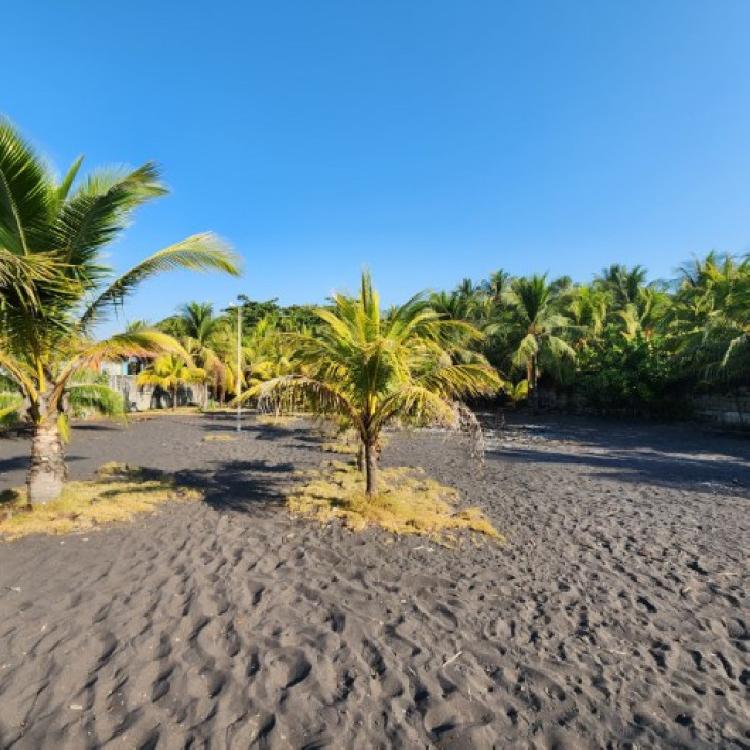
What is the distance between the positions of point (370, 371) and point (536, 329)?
20.7m

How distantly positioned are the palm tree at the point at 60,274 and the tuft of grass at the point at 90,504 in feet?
1.07

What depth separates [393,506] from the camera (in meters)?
6.82

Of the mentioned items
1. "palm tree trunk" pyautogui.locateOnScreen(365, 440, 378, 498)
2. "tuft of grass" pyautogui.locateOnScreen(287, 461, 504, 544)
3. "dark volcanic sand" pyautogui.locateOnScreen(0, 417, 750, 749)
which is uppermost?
"palm tree trunk" pyautogui.locateOnScreen(365, 440, 378, 498)

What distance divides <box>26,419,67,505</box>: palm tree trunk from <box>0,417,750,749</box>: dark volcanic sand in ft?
4.29

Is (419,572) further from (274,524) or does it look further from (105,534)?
(105,534)

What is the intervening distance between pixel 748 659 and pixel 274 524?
4.96 m

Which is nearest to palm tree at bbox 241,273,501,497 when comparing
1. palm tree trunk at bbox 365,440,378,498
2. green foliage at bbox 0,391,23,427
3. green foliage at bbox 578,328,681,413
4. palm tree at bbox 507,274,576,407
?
palm tree trunk at bbox 365,440,378,498

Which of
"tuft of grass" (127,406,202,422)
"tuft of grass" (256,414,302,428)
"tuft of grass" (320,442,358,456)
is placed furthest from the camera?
"tuft of grass" (127,406,202,422)

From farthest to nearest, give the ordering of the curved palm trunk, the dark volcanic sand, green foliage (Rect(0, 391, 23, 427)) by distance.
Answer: the curved palm trunk, green foliage (Rect(0, 391, 23, 427)), the dark volcanic sand

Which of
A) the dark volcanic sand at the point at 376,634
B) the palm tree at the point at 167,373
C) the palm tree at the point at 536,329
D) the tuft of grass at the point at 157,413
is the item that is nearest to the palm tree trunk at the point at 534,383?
the palm tree at the point at 536,329

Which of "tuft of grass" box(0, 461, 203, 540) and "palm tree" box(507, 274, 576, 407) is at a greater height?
"palm tree" box(507, 274, 576, 407)

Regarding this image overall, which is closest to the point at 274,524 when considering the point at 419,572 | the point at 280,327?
the point at 419,572

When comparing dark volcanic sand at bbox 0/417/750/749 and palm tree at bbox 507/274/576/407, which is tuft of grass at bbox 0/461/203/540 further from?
palm tree at bbox 507/274/576/407

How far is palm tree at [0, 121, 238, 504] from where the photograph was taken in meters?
5.71
